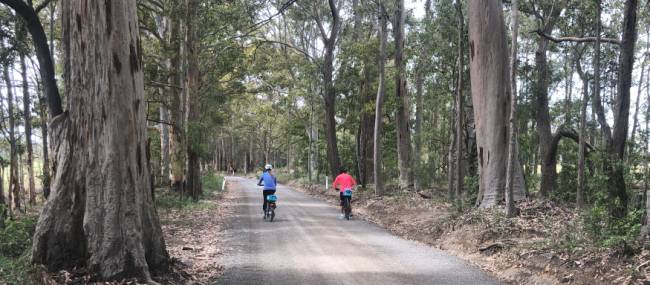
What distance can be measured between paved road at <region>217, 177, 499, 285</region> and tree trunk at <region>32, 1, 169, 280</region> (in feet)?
6.03

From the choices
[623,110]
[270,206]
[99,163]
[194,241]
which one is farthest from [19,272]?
[623,110]

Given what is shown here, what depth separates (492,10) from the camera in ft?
42.1

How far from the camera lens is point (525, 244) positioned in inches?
354

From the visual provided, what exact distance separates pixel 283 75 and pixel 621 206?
28375 mm

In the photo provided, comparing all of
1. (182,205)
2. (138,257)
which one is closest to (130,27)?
(138,257)

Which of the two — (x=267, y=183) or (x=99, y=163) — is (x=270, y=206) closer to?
(x=267, y=183)

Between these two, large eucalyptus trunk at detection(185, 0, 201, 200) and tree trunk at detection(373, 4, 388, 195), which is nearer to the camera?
large eucalyptus trunk at detection(185, 0, 201, 200)

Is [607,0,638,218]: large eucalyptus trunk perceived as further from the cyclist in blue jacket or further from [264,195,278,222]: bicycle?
the cyclist in blue jacket

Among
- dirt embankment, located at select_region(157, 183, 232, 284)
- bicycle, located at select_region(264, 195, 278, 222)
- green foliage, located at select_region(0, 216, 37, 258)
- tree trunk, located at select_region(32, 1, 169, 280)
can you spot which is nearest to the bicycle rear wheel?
bicycle, located at select_region(264, 195, 278, 222)

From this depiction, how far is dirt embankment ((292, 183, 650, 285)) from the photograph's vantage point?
6945mm

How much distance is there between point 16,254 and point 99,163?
11.9ft

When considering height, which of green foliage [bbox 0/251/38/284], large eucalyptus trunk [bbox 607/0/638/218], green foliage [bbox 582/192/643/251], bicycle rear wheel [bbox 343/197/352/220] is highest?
large eucalyptus trunk [bbox 607/0/638/218]

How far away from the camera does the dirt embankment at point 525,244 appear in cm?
695

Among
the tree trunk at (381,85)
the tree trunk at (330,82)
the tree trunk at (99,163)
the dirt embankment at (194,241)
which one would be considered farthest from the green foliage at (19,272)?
the tree trunk at (330,82)
